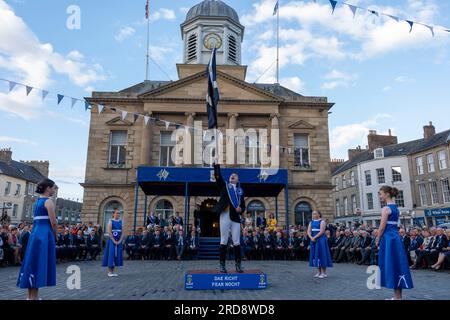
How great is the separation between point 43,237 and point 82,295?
1936 mm

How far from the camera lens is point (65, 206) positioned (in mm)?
70312

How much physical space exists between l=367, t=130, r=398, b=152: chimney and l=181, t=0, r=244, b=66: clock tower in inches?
923

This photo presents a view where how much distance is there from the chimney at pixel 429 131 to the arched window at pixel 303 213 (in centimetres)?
2276

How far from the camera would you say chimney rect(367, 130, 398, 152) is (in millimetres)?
44844

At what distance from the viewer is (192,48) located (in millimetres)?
31719

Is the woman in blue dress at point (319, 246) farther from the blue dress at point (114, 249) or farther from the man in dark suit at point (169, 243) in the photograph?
the man in dark suit at point (169, 243)

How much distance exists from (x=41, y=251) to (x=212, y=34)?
28.9 meters

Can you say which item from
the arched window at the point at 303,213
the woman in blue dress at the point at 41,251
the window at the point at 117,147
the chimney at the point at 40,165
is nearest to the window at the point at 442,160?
the arched window at the point at 303,213

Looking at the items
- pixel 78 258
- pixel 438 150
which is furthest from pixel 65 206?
pixel 438 150

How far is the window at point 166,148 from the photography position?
88.2 ft

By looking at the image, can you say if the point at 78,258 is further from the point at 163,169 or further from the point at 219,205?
the point at 219,205

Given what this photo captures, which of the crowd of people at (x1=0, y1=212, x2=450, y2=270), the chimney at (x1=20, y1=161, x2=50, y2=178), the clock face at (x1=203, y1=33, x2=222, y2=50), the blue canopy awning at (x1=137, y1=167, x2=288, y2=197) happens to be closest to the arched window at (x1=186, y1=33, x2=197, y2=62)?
the clock face at (x1=203, y1=33, x2=222, y2=50)

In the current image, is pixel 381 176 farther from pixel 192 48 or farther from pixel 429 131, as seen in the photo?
pixel 192 48

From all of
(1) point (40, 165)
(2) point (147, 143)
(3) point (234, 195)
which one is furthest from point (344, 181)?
(1) point (40, 165)
